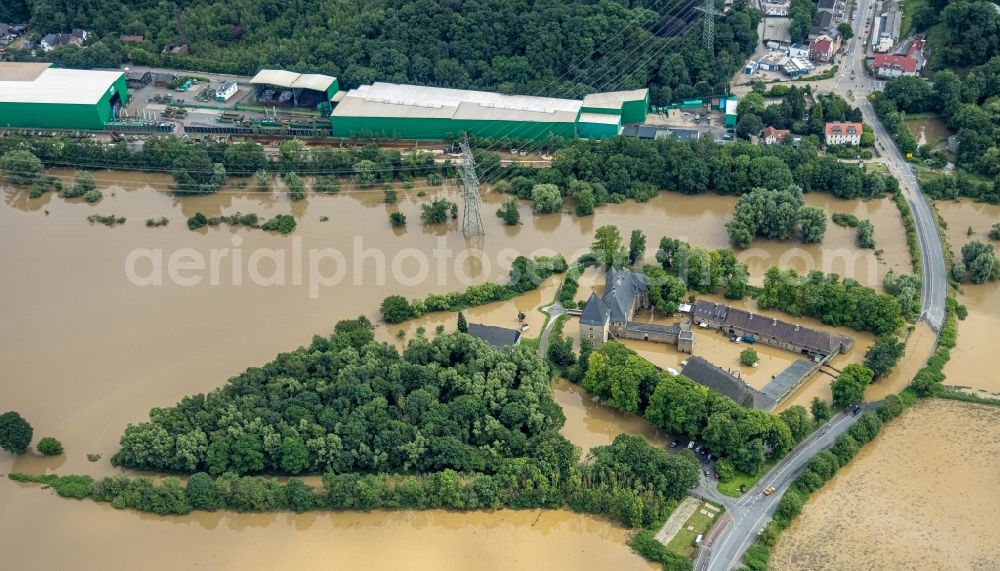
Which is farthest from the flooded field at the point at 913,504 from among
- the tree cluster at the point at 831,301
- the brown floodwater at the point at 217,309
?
the brown floodwater at the point at 217,309

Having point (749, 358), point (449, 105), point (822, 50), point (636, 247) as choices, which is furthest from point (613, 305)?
point (822, 50)

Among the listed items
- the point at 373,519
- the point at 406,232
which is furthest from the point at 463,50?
the point at 373,519

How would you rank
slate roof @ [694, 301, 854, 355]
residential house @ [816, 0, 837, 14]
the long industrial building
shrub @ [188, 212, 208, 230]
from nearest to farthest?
slate roof @ [694, 301, 854, 355], shrub @ [188, 212, 208, 230], the long industrial building, residential house @ [816, 0, 837, 14]

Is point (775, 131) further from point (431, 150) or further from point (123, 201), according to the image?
point (123, 201)

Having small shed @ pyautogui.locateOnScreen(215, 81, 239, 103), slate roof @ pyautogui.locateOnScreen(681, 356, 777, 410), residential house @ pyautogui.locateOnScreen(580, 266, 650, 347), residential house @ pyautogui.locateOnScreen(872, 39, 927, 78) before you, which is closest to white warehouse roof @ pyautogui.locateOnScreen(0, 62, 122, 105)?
small shed @ pyautogui.locateOnScreen(215, 81, 239, 103)

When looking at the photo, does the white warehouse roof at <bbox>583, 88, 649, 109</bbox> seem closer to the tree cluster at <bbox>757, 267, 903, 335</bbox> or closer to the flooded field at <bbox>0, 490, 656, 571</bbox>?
the tree cluster at <bbox>757, 267, 903, 335</bbox>

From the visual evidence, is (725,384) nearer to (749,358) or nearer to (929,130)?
(749,358)

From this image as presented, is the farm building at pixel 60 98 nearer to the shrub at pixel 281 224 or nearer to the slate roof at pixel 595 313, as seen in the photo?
the shrub at pixel 281 224
